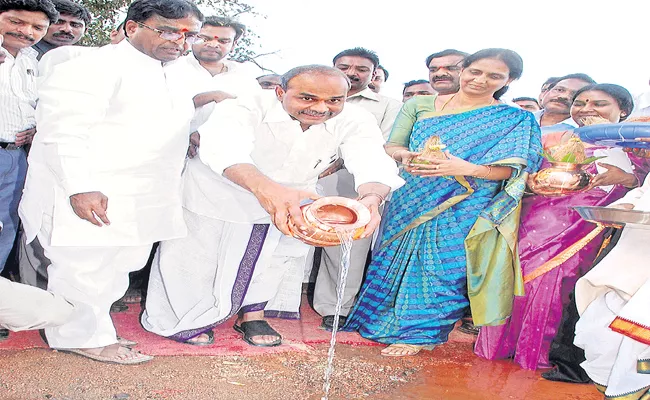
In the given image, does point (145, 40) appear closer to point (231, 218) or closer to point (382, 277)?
point (231, 218)

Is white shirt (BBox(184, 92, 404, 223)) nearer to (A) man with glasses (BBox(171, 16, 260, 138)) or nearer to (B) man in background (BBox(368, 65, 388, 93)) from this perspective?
(A) man with glasses (BBox(171, 16, 260, 138))

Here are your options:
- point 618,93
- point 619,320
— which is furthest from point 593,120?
point 619,320

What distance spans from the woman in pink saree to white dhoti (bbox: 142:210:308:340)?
159cm

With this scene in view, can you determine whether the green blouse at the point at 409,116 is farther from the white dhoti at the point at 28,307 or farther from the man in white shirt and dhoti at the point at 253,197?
the white dhoti at the point at 28,307

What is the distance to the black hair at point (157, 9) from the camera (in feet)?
9.84

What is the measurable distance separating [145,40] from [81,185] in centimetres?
82

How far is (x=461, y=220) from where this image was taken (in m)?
3.70

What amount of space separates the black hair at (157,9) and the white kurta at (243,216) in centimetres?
53

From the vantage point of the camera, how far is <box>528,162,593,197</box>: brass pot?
10.6ft

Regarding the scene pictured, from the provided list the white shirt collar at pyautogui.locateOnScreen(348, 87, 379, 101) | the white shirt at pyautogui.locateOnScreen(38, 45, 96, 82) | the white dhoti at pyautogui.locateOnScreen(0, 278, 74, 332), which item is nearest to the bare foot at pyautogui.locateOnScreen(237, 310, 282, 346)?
the white dhoti at pyautogui.locateOnScreen(0, 278, 74, 332)

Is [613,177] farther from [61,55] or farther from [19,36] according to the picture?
[19,36]

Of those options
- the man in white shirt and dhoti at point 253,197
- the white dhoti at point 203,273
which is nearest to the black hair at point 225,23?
the man in white shirt and dhoti at point 253,197

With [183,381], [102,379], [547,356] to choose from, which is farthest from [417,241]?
[102,379]

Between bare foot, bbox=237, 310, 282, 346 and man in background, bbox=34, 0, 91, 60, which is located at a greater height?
man in background, bbox=34, 0, 91, 60
